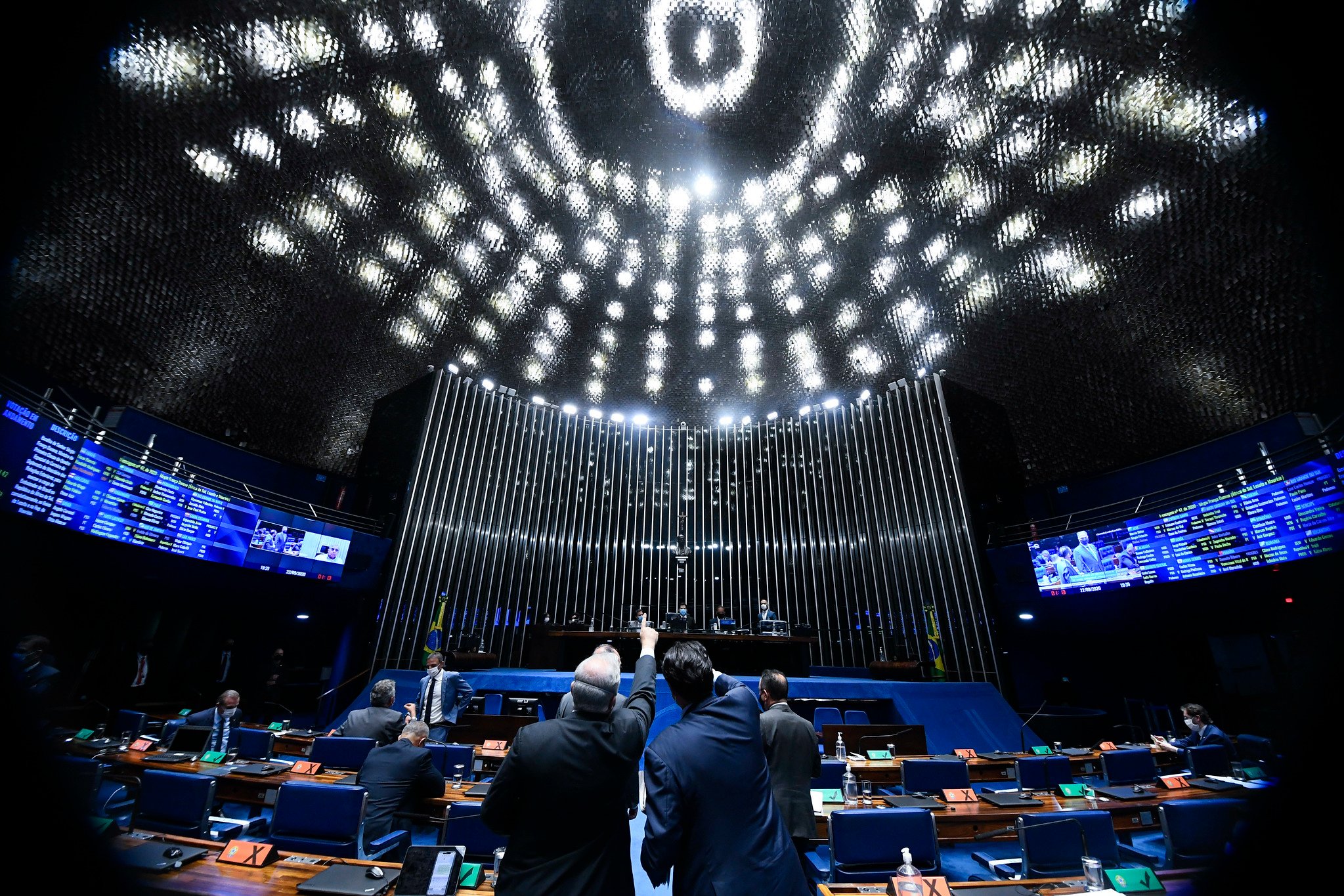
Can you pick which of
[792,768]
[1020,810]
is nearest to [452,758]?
[792,768]

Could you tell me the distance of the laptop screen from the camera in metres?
4.23

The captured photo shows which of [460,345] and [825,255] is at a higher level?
[825,255]

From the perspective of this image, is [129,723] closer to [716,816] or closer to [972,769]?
[716,816]

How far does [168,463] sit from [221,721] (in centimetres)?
564

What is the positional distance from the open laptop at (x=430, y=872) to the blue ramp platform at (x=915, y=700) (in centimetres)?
498

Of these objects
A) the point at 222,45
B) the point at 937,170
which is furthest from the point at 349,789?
the point at 937,170

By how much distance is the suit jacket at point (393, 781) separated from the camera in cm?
291

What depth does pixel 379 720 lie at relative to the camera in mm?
3992

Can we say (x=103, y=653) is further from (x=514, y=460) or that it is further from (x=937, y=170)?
(x=937, y=170)

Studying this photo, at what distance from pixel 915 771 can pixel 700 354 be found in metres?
9.85

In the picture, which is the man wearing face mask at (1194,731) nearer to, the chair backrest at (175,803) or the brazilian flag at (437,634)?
the chair backrest at (175,803)

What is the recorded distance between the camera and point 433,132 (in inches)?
298

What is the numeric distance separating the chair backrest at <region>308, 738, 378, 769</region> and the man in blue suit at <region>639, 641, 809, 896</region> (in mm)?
3480

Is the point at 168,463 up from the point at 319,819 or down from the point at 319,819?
up
